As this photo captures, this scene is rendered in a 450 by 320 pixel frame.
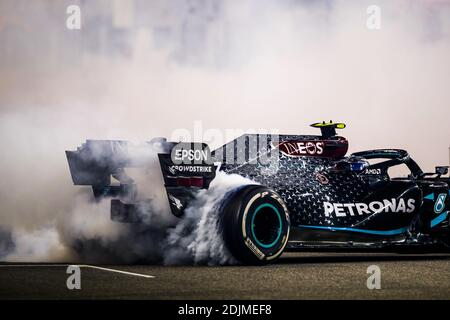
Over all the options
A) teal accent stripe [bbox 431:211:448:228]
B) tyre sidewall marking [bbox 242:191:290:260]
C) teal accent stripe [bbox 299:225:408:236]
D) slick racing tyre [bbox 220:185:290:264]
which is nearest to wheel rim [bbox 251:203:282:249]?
slick racing tyre [bbox 220:185:290:264]

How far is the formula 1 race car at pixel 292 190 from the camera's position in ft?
30.8

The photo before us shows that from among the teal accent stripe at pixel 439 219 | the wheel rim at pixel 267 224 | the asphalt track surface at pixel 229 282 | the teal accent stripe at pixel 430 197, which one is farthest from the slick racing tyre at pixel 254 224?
the teal accent stripe at pixel 439 219

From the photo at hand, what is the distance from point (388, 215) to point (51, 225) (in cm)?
446

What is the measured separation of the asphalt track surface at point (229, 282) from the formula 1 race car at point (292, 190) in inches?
19.4

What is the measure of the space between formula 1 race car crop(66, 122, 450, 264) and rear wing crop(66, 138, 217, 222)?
0.04 feet

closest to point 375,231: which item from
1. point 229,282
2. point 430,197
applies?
point 430,197

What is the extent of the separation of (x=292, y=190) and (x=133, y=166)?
6.41ft

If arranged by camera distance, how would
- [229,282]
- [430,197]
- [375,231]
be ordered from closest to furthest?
[229,282], [375,231], [430,197]

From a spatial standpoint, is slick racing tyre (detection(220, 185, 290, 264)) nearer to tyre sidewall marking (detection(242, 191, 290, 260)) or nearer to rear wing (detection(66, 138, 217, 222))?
tyre sidewall marking (detection(242, 191, 290, 260))

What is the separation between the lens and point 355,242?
408 inches

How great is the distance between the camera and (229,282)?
7.48 m

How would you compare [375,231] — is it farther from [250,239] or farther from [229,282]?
[229,282]

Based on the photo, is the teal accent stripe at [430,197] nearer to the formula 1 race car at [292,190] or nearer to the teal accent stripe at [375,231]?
the formula 1 race car at [292,190]

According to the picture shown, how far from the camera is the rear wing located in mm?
9430
